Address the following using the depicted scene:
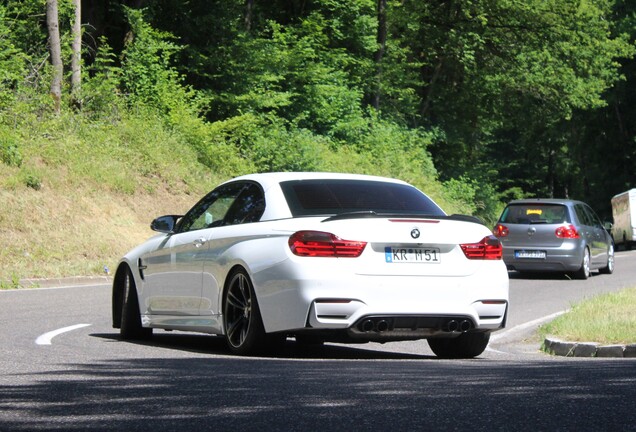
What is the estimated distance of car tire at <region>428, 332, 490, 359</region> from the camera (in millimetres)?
11070

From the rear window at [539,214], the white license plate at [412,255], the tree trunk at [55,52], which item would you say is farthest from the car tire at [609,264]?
the white license plate at [412,255]

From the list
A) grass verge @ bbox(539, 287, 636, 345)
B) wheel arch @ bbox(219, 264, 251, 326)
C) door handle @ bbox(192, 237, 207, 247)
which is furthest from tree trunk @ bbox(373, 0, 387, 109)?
wheel arch @ bbox(219, 264, 251, 326)

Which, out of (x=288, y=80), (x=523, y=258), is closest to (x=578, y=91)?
(x=288, y=80)

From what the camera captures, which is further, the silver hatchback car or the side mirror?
the silver hatchback car

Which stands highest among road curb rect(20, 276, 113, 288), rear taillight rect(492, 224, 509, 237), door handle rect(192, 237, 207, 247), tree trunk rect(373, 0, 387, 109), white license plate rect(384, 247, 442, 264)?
white license plate rect(384, 247, 442, 264)

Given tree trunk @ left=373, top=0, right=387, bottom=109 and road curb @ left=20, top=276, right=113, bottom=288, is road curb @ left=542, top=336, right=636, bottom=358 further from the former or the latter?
tree trunk @ left=373, top=0, right=387, bottom=109

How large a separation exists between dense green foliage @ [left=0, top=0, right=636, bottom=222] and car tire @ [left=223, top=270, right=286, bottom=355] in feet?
62.3

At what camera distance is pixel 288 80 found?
42844 mm

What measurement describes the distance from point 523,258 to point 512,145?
191 feet

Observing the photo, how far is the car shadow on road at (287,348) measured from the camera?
36.2 ft

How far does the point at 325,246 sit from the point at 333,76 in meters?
34.8

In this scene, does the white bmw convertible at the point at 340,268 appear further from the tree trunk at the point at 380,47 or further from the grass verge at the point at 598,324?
the tree trunk at the point at 380,47

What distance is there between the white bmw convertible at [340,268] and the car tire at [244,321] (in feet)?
0.04

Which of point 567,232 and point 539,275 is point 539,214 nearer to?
point 567,232
